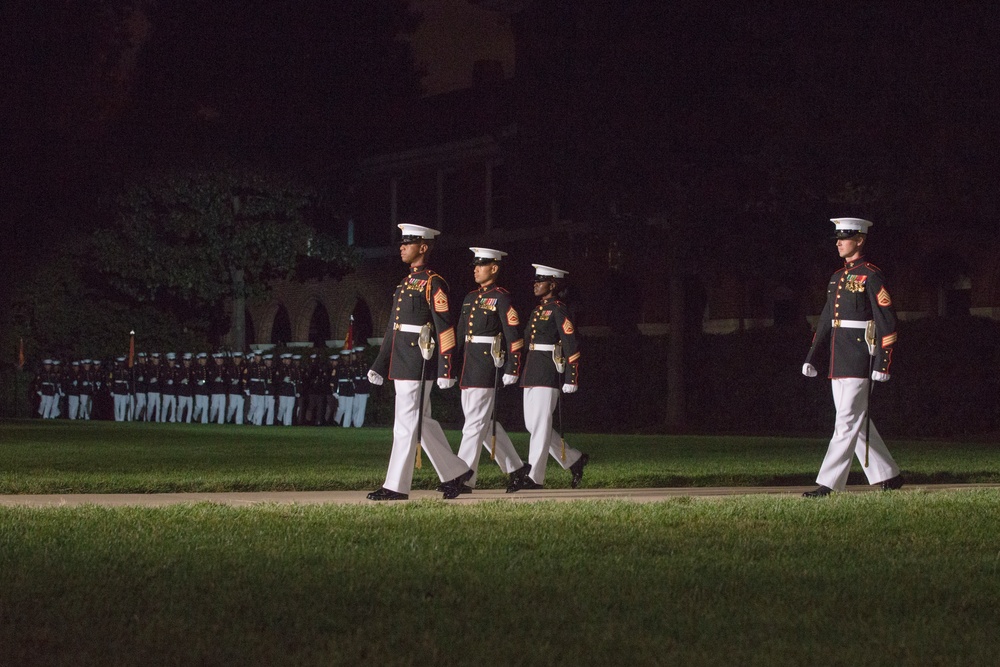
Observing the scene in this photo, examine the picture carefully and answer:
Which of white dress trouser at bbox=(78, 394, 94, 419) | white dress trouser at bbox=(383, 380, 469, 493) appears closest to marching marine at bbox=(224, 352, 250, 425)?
white dress trouser at bbox=(78, 394, 94, 419)

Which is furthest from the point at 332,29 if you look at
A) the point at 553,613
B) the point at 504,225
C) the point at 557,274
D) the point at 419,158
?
the point at 553,613

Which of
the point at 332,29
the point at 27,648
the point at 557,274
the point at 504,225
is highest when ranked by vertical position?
the point at 332,29

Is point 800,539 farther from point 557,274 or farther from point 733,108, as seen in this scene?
Answer: point 733,108

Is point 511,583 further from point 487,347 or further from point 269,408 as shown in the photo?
point 269,408

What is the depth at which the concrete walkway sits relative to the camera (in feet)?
40.9

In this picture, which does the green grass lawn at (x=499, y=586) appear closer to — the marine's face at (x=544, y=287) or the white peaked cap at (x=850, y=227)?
the white peaked cap at (x=850, y=227)

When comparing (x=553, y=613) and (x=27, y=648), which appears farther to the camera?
(x=553, y=613)

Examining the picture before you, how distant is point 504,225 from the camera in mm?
45500

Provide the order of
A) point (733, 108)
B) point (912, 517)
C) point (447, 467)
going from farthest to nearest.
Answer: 1. point (733, 108)
2. point (447, 467)
3. point (912, 517)

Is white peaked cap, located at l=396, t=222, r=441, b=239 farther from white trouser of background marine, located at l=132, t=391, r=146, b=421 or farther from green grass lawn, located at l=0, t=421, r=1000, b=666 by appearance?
white trouser of background marine, located at l=132, t=391, r=146, b=421

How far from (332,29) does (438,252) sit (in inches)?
308

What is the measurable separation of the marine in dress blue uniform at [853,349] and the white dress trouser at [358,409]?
24.6 m

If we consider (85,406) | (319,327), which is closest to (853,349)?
(85,406)

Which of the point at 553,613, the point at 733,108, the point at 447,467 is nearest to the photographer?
the point at 553,613
